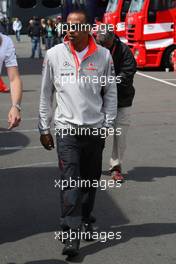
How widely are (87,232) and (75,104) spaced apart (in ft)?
3.77

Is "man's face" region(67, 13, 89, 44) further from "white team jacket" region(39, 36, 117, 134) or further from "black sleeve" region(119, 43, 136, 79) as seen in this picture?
"black sleeve" region(119, 43, 136, 79)

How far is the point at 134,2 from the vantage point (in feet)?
70.0

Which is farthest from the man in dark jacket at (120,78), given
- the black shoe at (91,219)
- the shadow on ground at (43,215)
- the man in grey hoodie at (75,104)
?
the man in grey hoodie at (75,104)

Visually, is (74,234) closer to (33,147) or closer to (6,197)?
(6,197)

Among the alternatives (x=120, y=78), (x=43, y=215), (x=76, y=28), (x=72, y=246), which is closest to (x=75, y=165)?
(x=72, y=246)

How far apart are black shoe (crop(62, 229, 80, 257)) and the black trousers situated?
10 centimetres

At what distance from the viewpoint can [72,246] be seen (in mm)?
4738

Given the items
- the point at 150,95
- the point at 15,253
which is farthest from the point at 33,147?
the point at 150,95

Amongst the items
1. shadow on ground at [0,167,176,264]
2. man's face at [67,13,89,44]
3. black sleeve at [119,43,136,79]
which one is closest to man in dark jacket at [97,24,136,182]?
black sleeve at [119,43,136,79]

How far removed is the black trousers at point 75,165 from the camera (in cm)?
476

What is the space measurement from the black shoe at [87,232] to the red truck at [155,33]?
1507 cm

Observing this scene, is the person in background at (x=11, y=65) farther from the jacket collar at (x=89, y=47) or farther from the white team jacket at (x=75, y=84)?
the jacket collar at (x=89, y=47)

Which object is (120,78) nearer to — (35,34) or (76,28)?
(76,28)

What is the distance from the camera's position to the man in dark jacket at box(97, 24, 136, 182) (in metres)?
6.42
